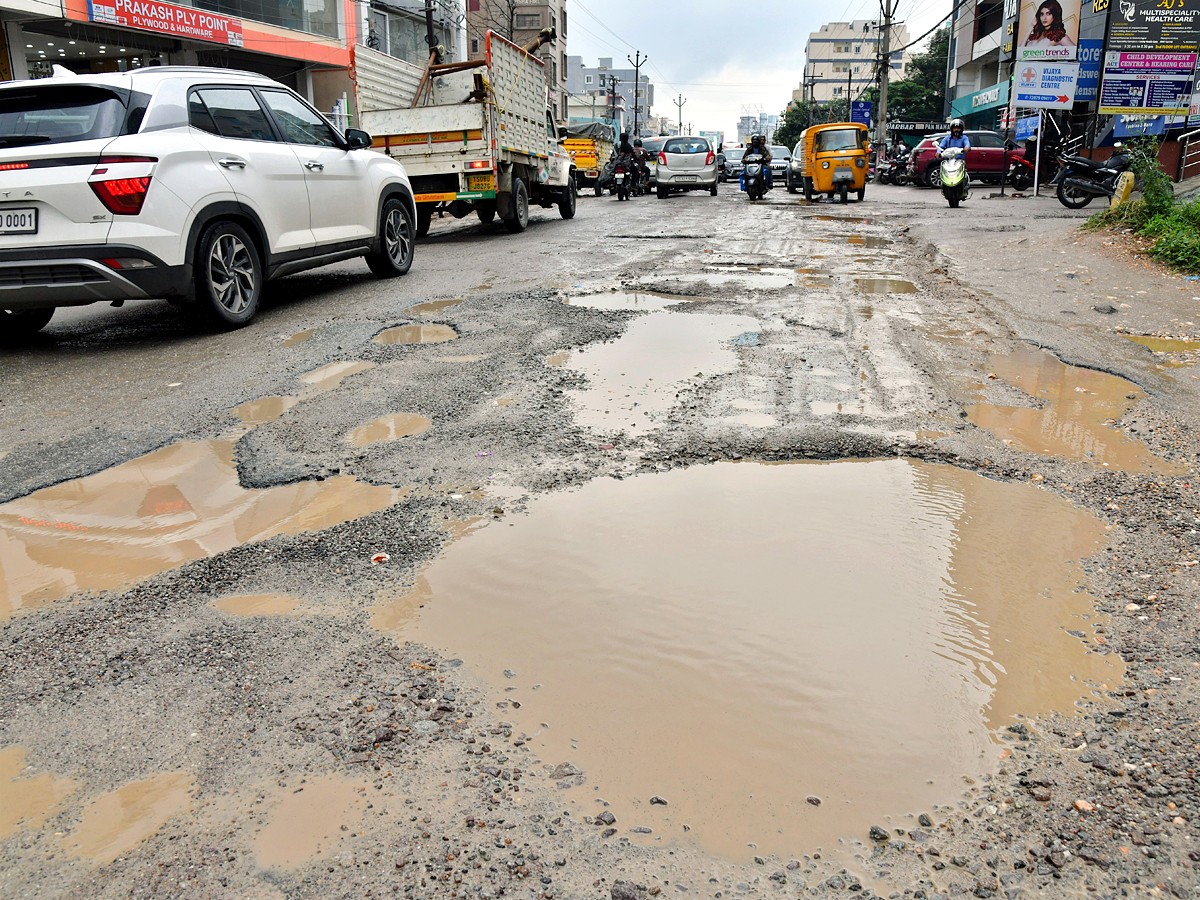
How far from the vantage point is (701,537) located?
326cm

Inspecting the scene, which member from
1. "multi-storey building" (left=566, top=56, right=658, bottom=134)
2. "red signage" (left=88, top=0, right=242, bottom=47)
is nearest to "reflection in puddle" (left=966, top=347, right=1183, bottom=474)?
"red signage" (left=88, top=0, right=242, bottom=47)

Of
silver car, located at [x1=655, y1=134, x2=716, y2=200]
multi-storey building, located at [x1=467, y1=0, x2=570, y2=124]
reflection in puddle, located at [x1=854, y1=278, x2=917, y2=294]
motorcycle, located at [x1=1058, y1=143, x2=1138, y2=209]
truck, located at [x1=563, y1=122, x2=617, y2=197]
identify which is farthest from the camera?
multi-storey building, located at [x1=467, y1=0, x2=570, y2=124]

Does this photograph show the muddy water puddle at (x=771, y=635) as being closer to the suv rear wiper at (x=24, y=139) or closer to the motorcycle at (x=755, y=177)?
the suv rear wiper at (x=24, y=139)

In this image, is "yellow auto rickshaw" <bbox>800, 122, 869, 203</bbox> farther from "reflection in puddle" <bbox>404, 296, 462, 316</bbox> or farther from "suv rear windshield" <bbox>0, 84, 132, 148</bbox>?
"suv rear windshield" <bbox>0, 84, 132, 148</bbox>

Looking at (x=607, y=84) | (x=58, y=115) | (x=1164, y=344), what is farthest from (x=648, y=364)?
(x=607, y=84)

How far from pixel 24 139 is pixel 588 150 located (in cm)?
2365

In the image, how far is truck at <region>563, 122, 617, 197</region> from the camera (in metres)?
27.9

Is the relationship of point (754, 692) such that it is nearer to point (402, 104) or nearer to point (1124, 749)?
point (1124, 749)

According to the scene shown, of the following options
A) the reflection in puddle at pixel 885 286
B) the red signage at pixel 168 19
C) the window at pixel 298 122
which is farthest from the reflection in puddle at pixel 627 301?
the red signage at pixel 168 19

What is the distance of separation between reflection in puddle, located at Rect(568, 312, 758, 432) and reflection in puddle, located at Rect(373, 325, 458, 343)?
3.63ft

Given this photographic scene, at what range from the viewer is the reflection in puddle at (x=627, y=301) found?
287 inches

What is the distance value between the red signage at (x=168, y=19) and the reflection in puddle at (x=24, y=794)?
20.0 meters

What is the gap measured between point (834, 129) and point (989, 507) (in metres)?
20.1

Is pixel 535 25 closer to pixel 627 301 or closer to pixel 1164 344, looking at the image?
pixel 627 301
